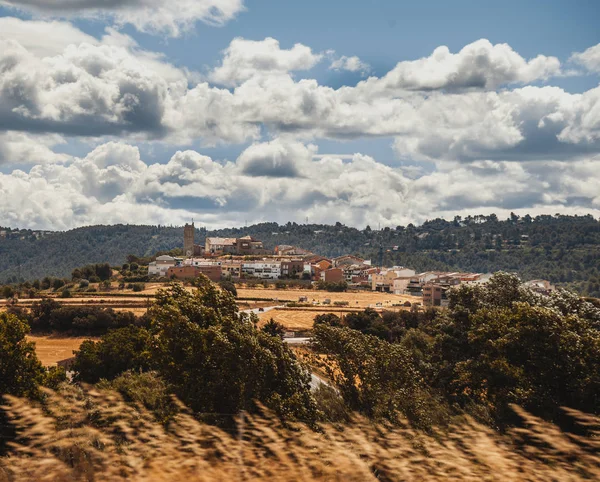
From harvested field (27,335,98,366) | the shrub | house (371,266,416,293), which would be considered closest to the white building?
house (371,266,416,293)

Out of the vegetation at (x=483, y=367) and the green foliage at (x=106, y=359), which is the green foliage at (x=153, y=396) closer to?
the vegetation at (x=483, y=367)

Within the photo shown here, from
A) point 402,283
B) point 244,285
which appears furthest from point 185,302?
point 402,283

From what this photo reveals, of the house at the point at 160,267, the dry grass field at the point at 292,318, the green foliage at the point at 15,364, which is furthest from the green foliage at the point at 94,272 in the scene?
the green foliage at the point at 15,364

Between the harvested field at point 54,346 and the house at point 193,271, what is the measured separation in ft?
127

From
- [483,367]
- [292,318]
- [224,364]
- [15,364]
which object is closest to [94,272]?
[292,318]

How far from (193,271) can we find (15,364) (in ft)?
248

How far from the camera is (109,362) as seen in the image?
2475 cm

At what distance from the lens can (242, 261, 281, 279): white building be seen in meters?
97.8

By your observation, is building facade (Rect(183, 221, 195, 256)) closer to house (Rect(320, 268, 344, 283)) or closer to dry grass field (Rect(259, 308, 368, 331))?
house (Rect(320, 268, 344, 283))

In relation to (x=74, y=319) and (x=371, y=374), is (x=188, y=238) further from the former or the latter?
(x=371, y=374)

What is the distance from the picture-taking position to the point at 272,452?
487cm

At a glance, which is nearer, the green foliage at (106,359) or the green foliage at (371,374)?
the green foliage at (371,374)

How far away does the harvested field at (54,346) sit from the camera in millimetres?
38769

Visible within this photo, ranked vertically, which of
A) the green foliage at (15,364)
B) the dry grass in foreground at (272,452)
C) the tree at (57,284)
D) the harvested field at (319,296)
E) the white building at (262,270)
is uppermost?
Result: the dry grass in foreground at (272,452)
